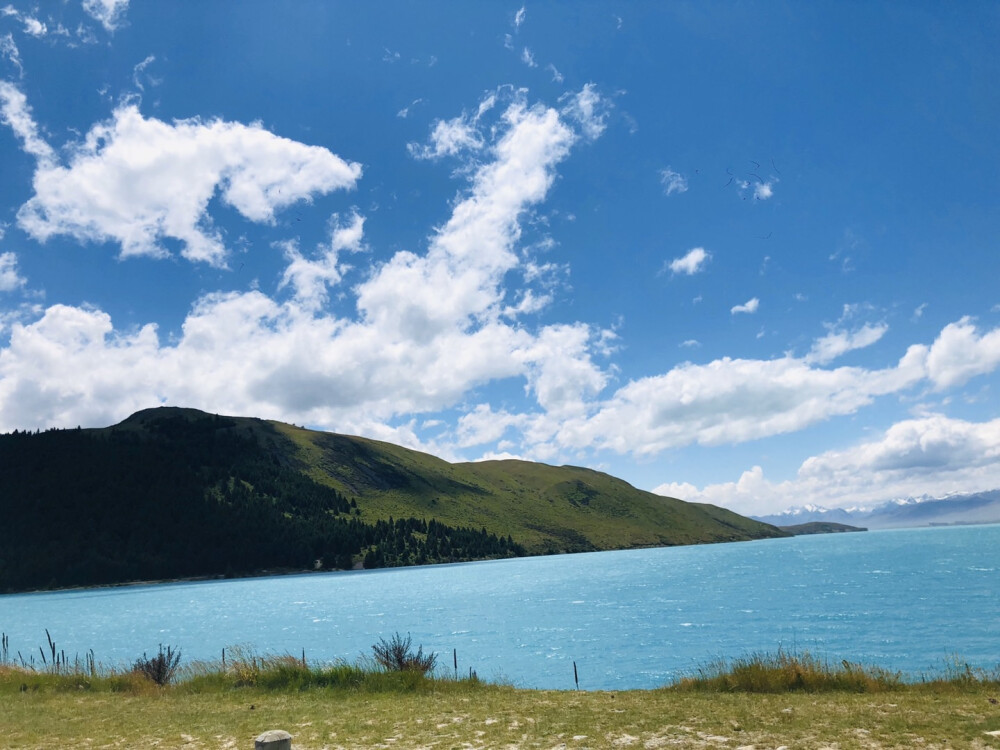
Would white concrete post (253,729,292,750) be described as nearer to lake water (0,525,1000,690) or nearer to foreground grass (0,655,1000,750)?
foreground grass (0,655,1000,750)

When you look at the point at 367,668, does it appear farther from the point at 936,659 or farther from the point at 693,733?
the point at 936,659

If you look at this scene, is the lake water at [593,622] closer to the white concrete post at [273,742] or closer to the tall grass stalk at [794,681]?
the tall grass stalk at [794,681]

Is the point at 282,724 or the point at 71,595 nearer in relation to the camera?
the point at 282,724

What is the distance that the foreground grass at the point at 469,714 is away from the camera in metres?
15.4

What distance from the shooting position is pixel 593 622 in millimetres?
76000

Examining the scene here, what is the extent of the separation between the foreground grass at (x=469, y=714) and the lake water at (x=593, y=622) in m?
16.0

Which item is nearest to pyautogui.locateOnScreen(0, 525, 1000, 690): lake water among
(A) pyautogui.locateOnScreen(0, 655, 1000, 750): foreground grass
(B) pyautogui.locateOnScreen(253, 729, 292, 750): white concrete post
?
(A) pyautogui.locateOnScreen(0, 655, 1000, 750): foreground grass

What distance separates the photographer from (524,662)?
51.0 meters

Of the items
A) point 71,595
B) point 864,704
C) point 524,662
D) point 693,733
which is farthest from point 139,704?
point 71,595

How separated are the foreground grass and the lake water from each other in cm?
1601

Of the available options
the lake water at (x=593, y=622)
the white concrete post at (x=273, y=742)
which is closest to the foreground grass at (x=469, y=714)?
the white concrete post at (x=273, y=742)

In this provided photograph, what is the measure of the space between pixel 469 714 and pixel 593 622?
6109cm

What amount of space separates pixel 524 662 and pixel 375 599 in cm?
8023

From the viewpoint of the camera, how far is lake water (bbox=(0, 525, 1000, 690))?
50.5 metres
